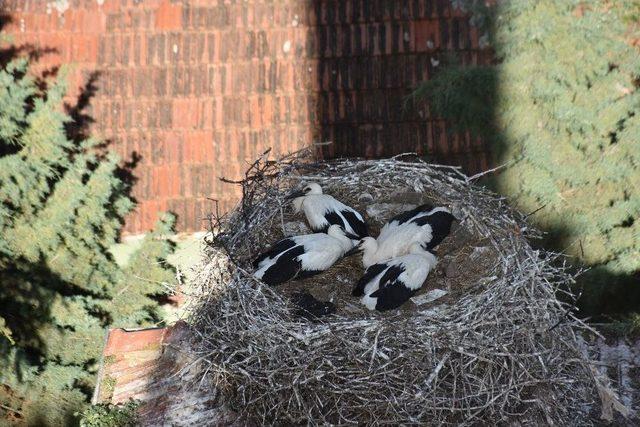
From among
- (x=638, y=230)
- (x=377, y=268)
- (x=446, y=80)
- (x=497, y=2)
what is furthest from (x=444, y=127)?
(x=377, y=268)

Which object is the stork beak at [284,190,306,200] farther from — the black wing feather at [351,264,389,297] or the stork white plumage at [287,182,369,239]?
the black wing feather at [351,264,389,297]

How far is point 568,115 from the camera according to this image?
618 cm

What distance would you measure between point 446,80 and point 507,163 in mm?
756

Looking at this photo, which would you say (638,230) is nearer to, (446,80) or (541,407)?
(446,80)

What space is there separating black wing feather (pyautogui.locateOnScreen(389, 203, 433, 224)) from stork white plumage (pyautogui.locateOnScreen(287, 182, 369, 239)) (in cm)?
21

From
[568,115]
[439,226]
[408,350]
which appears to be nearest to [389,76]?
[568,115]

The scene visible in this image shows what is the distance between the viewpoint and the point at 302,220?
4676mm

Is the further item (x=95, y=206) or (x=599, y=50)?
(x=95, y=206)

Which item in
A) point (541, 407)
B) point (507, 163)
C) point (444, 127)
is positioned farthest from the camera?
point (444, 127)

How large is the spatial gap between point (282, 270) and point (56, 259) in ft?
12.0

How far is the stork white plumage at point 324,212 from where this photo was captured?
14.5 feet

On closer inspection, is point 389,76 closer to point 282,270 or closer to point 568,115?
point 568,115

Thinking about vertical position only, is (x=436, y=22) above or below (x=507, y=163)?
above

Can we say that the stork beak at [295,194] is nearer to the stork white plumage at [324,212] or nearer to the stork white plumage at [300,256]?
the stork white plumage at [324,212]
